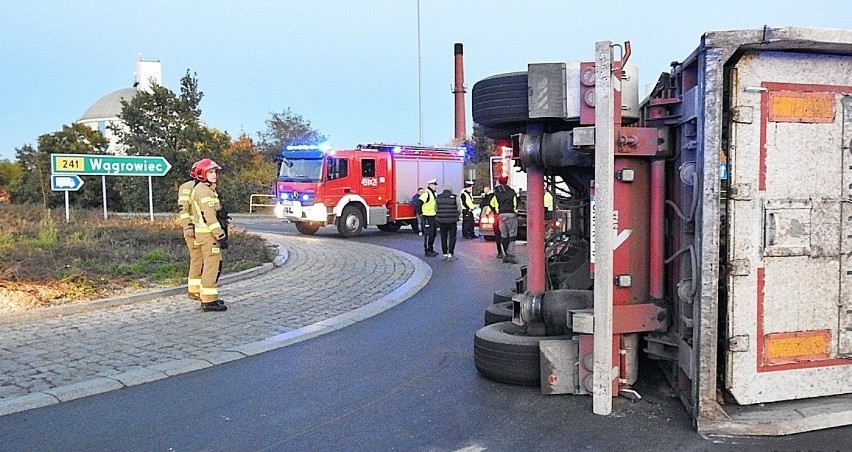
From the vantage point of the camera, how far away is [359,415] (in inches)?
180

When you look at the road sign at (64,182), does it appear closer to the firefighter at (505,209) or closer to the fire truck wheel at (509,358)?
the firefighter at (505,209)

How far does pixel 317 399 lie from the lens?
4.94m

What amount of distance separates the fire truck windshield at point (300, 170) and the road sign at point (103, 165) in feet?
13.9

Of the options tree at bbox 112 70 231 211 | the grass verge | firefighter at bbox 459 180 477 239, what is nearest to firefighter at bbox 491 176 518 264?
the grass verge

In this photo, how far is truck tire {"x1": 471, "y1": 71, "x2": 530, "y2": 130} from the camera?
4.72 meters

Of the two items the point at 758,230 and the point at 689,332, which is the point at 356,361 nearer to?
the point at 689,332

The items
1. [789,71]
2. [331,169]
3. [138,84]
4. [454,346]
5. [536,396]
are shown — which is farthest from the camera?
[138,84]

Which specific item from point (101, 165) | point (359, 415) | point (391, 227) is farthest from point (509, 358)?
point (391, 227)

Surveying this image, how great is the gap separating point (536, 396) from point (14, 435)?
3222 mm

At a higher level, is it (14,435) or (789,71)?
(789,71)

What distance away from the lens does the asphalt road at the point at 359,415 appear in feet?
13.3

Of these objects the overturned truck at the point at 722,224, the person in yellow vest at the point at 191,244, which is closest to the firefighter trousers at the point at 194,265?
the person in yellow vest at the point at 191,244

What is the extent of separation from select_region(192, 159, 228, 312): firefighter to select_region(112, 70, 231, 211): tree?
2727cm

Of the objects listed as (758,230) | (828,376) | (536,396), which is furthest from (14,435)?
(828,376)
